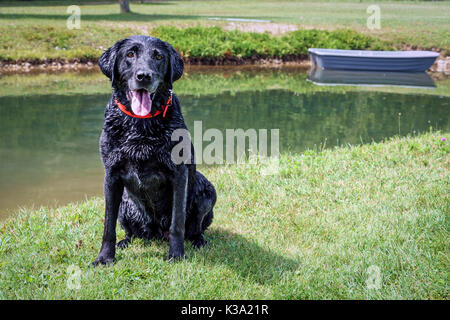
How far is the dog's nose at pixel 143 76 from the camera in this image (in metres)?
3.27

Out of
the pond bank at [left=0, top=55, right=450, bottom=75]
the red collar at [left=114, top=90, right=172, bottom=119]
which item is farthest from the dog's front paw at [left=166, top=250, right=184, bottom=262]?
the pond bank at [left=0, top=55, right=450, bottom=75]

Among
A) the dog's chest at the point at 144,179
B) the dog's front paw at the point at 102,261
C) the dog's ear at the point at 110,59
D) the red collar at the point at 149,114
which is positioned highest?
the dog's ear at the point at 110,59

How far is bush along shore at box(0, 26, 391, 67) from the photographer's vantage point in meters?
19.5

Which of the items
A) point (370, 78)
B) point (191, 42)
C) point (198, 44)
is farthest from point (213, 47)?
point (370, 78)

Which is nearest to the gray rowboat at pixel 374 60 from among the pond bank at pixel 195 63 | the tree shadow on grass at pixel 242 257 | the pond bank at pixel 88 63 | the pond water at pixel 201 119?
the pond bank at pixel 195 63

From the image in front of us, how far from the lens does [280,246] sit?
13.9 ft

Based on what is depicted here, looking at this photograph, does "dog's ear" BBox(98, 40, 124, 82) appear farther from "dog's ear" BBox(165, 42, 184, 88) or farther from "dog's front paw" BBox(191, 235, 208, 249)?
"dog's front paw" BBox(191, 235, 208, 249)

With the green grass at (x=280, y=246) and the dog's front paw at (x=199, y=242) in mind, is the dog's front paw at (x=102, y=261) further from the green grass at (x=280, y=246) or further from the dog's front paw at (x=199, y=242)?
the dog's front paw at (x=199, y=242)

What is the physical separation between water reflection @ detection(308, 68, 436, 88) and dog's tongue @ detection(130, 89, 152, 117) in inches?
604

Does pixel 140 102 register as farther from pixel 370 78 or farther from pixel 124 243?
pixel 370 78

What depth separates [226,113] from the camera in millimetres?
12695

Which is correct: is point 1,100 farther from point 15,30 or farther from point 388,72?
point 388,72
